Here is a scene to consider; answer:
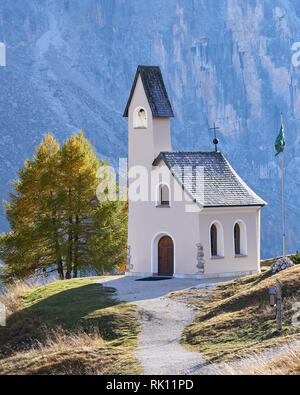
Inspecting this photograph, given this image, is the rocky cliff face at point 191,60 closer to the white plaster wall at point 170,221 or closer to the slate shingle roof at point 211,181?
the white plaster wall at point 170,221

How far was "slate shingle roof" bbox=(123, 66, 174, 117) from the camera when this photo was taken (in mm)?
41031

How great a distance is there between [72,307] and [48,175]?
18.8 m

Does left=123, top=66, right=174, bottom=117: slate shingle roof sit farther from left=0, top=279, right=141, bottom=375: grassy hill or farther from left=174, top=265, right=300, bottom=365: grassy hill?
left=174, top=265, right=300, bottom=365: grassy hill

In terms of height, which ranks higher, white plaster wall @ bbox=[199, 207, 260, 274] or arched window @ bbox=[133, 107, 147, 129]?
arched window @ bbox=[133, 107, 147, 129]

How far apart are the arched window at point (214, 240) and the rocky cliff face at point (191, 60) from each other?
434 ft

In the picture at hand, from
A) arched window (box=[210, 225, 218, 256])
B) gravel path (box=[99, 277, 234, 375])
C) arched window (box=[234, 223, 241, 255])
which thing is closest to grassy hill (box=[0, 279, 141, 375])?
gravel path (box=[99, 277, 234, 375])

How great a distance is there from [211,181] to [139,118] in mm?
6048

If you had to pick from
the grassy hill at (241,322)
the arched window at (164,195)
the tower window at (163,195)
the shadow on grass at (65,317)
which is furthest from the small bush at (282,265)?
the arched window at (164,195)

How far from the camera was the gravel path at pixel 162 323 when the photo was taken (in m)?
18.6

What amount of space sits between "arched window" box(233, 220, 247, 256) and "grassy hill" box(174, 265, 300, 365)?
375 inches

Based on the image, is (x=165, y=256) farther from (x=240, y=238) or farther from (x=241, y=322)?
(x=241, y=322)

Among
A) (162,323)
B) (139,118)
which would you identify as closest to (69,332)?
(162,323)

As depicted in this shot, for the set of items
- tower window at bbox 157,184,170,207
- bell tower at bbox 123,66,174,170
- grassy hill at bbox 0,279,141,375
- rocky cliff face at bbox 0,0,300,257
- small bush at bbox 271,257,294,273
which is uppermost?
rocky cliff face at bbox 0,0,300,257

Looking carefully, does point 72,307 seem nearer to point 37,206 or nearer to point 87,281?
point 87,281
